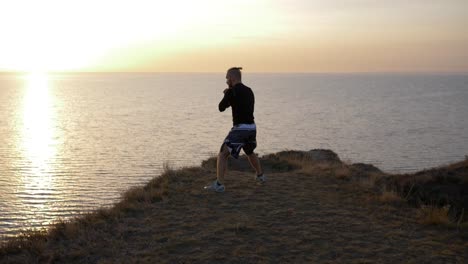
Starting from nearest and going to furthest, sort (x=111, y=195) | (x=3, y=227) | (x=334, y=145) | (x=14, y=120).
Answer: (x=3, y=227) → (x=111, y=195) → (x=334, y=145) → (x=14, y=120)

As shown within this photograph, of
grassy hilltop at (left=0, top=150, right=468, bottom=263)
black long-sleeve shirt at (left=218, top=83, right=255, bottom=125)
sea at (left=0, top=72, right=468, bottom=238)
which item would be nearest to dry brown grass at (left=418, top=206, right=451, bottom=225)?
grassy hilltop at (left=0, top=150, right=468, bottom=263)

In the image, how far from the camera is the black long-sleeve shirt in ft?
25.4

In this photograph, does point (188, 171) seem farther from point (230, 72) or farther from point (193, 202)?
point (230, 72)

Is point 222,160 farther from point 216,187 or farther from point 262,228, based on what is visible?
point 262,228

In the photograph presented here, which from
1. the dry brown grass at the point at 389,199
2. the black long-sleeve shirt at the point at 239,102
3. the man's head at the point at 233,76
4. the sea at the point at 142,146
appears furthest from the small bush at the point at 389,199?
the sea at the point at 142,146

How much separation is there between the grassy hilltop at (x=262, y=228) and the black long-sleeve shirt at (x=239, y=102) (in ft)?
5.12

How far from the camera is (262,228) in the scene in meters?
6.57

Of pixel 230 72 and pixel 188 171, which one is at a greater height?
pixel 230 72

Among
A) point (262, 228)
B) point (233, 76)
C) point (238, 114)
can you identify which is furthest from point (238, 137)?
point (262, 228)

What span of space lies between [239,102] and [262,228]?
239cm

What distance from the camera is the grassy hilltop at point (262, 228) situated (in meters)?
5.69

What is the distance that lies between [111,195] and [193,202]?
1043cm

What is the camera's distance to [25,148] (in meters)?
30.1

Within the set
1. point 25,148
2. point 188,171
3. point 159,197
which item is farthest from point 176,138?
point 159,197
